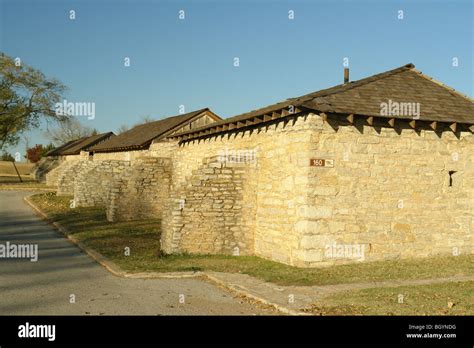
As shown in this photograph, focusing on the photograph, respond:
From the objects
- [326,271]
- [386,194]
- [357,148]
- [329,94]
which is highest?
[329,94]

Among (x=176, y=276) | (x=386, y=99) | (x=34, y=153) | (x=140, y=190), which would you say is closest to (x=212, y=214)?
(x=176, y=276)

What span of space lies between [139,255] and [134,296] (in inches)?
161

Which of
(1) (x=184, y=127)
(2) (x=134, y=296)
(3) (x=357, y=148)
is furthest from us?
(1) (x=184, y=127)

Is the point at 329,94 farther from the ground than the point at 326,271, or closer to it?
farther from the ground

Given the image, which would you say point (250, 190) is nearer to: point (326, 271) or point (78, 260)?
point (326, 271)

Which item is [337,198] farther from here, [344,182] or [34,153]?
[34,153]

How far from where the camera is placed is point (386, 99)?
12070 mm

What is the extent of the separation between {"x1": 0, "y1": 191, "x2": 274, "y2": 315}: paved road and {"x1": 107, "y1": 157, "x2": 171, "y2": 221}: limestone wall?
7.31 meters

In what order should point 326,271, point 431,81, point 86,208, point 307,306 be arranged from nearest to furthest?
point 307,306, point 326,271, point 431,81, point 86,208

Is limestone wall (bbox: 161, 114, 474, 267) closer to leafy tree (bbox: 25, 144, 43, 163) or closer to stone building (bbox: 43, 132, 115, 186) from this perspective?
stone building (bbox: 43, 132, 115, 186)

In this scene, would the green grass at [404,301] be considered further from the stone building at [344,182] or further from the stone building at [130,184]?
the stone building at [130,184]

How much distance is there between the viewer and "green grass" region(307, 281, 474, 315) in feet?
22.8
